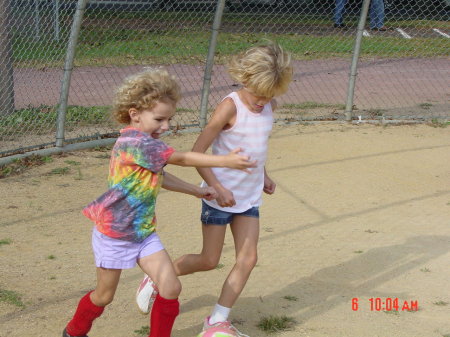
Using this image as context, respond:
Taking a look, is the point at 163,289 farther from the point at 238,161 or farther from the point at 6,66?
the point at 6,66

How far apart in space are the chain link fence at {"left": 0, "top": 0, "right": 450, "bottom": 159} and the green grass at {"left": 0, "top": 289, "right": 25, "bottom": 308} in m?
3.05

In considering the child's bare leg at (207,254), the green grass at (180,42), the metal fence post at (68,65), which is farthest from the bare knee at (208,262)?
the green grass at (180,42)

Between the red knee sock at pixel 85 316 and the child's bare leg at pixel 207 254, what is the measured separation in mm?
591

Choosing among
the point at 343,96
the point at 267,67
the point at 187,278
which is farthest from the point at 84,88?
the point at 267,67

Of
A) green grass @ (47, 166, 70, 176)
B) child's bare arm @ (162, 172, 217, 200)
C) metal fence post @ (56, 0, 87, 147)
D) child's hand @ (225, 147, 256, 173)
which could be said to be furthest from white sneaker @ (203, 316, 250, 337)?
metal fence post @ (56, 0, 87, 147)

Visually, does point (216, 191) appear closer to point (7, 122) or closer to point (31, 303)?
point (31, 303)

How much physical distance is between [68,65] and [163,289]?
170 inches

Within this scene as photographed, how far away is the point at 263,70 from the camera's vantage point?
12.2 ft

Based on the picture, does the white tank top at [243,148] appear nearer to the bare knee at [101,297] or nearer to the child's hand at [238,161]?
the child's hand at [238,161]

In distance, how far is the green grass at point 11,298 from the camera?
436cm

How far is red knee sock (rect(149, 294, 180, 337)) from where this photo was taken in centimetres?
347

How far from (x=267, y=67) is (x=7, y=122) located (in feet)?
17.7

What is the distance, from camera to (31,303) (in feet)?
14.4
